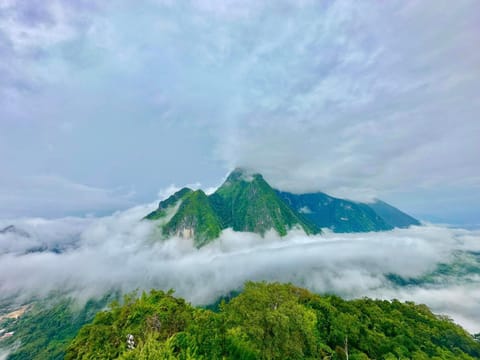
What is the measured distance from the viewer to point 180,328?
37.0m

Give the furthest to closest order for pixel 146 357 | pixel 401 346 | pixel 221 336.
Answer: pixel 401 346 → pixel 221 336 → pixel 146 357

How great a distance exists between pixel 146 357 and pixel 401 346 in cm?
3842

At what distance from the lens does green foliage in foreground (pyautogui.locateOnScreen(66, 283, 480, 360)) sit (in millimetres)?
28266

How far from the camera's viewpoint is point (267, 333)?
29.2 m

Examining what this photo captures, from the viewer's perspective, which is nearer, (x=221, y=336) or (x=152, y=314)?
(x=221, y=336)

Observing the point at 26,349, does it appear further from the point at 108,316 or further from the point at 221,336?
the point at 221,336

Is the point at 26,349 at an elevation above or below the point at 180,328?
below

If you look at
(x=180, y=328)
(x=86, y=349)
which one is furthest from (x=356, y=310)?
(x=86, y=349)

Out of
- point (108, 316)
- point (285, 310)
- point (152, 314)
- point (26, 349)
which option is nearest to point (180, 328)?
point (152, 314)

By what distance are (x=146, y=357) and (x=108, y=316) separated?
24.4 metres

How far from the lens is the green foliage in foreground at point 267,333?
2827 centimetres

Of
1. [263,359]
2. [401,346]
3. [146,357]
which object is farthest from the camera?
[401,346]

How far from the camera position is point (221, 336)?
30.7 m

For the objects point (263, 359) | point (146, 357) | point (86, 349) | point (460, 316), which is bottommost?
point (460, 316)
